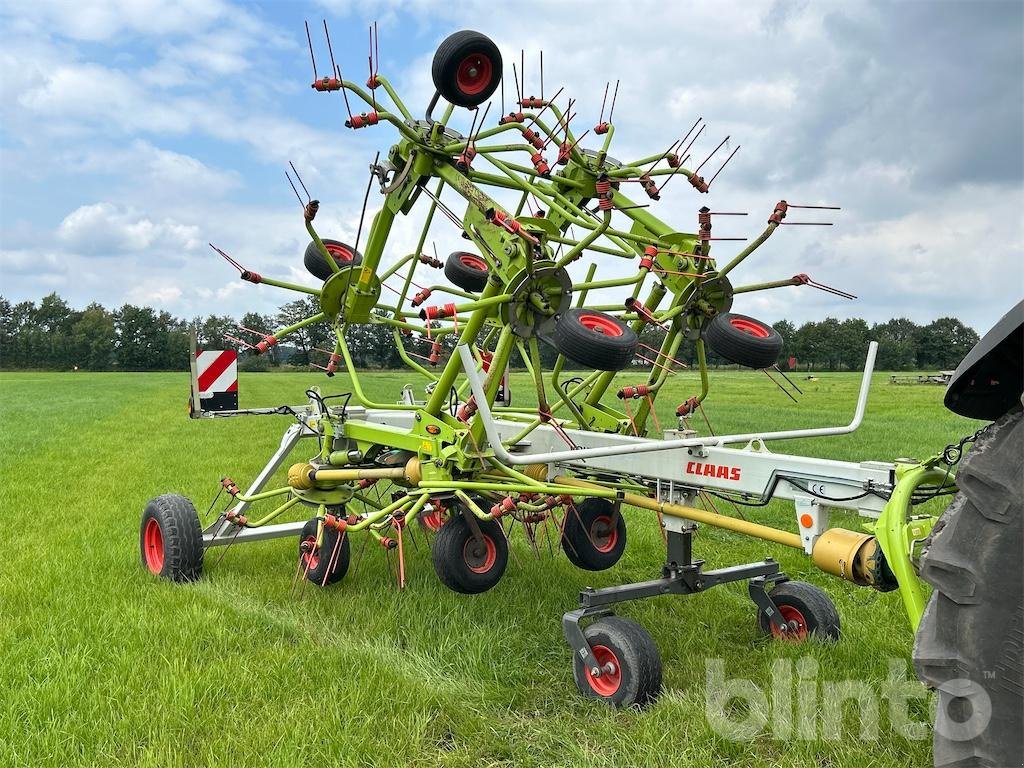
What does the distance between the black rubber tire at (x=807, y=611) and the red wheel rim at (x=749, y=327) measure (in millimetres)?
1759

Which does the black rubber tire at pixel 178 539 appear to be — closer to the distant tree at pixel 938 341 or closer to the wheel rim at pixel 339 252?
the wheel rim at pixel 339 252

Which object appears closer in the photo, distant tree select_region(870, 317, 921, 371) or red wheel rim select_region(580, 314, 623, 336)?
red wheel rim select_region(580, 314, 623, 336)

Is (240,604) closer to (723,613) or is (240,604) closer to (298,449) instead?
(723,613)

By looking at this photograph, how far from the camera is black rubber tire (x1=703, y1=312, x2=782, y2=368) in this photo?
511 centimetres

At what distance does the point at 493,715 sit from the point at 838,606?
306 centimetres

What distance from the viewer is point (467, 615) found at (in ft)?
18.5

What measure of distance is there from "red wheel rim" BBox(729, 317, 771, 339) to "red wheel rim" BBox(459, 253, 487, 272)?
277cm

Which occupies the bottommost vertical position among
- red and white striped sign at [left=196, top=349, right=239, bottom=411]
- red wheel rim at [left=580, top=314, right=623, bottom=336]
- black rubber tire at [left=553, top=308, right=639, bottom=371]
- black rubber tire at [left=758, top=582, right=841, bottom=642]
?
black rubber tire at [left=758, top=582, right=841, bottom=642]

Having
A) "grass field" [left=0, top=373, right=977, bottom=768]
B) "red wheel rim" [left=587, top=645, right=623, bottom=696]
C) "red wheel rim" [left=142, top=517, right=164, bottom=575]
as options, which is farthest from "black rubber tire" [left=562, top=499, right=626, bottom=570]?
"red wheel rim" [left=142, top=517, right=164, bottom=575]

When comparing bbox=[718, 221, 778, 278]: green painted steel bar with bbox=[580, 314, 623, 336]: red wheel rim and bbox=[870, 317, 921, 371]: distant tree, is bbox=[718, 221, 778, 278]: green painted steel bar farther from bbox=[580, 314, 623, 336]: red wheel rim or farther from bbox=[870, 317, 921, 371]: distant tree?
bbox=[870, 317, 921, 371]: distant tree

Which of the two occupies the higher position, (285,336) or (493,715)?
→ (285,336)

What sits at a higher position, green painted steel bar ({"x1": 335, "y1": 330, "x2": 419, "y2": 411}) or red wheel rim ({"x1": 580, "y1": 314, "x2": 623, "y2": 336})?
red wheel rim ({"x1": 580, "y1": 314, "x2": 623, "y2": 336})

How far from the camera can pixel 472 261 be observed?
294 inches

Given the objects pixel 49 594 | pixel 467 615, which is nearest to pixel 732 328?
pixel 467 615
